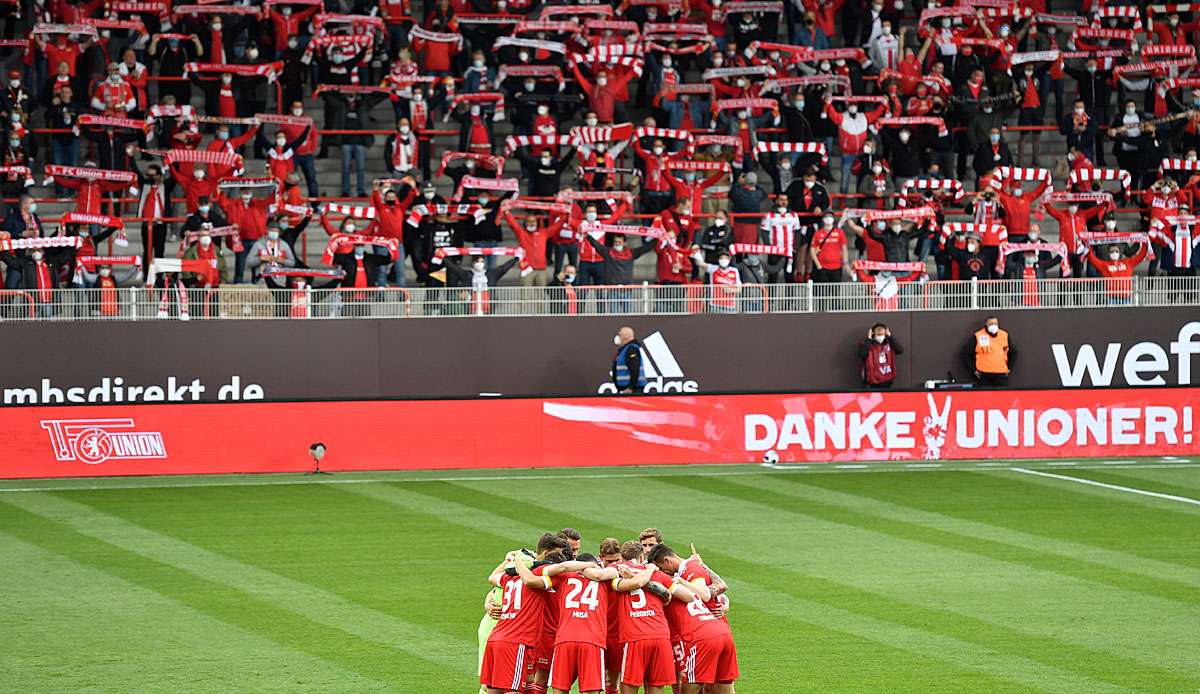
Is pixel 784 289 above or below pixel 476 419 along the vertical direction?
above

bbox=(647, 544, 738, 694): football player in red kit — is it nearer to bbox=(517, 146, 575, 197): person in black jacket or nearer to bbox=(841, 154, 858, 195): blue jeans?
bbox=(517, 146, 575, 197): person in black jacket

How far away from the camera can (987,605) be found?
15.3 meters

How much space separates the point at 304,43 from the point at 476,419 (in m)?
9.98

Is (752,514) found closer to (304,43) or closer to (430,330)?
(430,330)

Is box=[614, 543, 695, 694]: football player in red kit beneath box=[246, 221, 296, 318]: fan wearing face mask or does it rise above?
beneath

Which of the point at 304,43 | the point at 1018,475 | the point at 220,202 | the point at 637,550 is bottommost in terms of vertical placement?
the point at 1018,475

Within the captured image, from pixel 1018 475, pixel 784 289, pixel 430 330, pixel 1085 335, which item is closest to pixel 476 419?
pixel 430 330

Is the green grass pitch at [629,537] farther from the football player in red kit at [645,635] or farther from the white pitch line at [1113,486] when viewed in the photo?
the football player in red kit at [645,635]

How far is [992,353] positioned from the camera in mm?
26672

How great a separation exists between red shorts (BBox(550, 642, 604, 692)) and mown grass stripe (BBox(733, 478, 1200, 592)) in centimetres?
769

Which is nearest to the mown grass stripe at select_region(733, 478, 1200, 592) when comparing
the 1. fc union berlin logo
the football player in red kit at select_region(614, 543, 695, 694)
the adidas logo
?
the adidas logo

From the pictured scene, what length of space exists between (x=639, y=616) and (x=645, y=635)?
0.12 metres

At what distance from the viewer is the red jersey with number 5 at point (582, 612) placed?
34.2 ft

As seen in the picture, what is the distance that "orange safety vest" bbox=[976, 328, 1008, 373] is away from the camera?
26.6 meters
